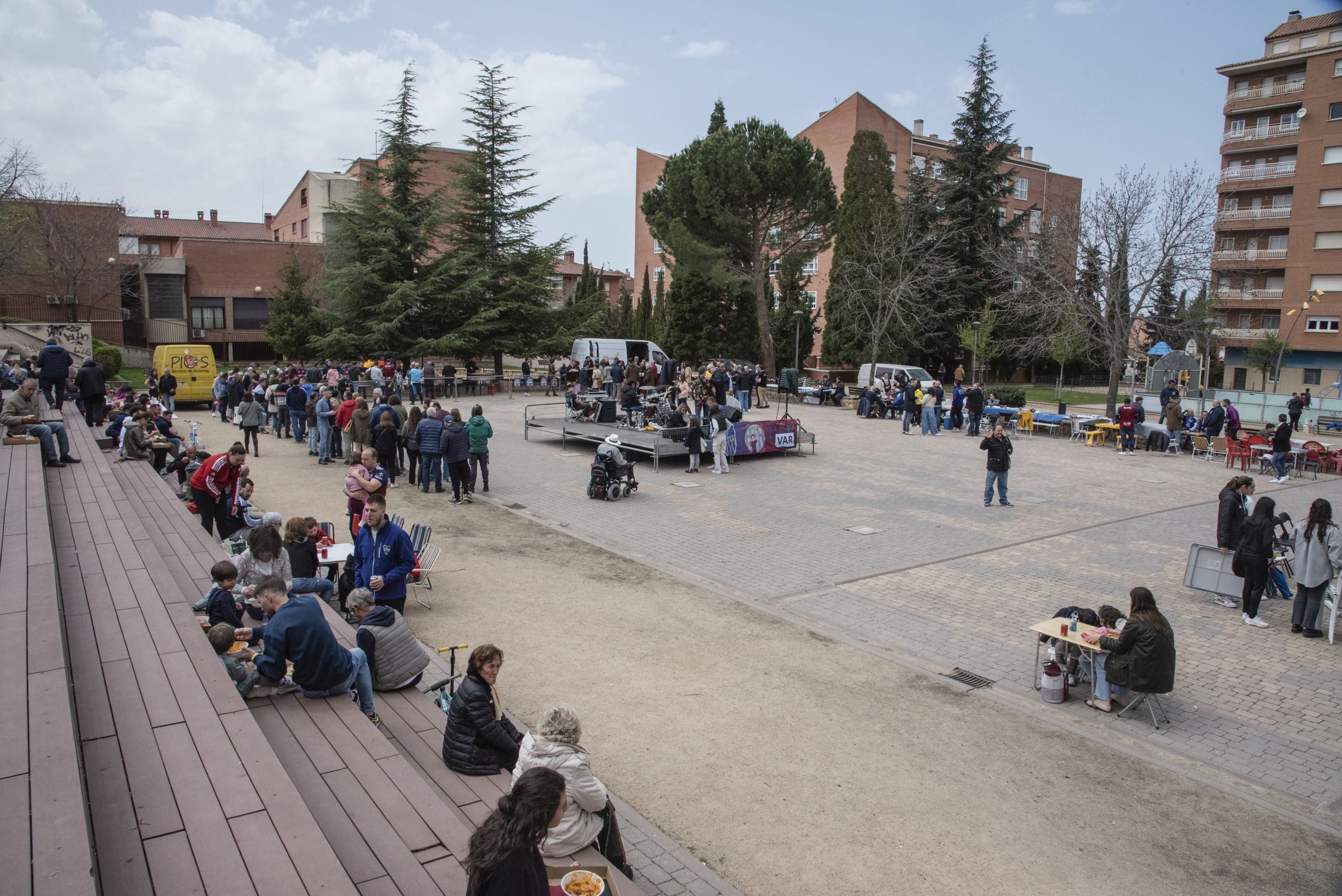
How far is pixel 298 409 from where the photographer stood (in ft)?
72.1

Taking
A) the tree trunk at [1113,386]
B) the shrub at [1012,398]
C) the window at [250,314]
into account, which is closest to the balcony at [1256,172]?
the shrub at [1012,398]

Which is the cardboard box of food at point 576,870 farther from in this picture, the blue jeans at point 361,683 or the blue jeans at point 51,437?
the blue jeans at point 51,437

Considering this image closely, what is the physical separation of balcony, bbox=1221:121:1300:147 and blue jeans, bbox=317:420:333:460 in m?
53.4

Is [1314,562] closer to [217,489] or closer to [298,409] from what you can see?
[217,489]

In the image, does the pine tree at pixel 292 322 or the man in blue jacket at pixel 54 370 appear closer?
the man in blue jacket at pixel 54 370

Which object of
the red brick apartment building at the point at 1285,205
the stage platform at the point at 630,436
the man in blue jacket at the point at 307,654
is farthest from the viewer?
the red brick apartment building at the point at 1285,205

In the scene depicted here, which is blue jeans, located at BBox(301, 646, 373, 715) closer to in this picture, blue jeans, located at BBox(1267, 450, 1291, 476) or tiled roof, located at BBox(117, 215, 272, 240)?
blue jeans, located at BBox(1267, 450, 1291, 476)

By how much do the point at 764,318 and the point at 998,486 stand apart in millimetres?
27737

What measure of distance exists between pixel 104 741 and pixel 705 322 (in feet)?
143

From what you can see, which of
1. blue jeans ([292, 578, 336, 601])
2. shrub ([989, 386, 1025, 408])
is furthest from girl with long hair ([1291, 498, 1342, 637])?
shrub ([989, 386, 1025, 408])

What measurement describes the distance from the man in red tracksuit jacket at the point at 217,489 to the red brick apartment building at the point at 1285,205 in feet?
156

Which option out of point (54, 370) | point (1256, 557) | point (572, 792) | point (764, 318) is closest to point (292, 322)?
point (764, 318)

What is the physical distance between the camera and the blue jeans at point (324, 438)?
744 inches

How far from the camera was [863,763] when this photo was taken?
21.2 feet
